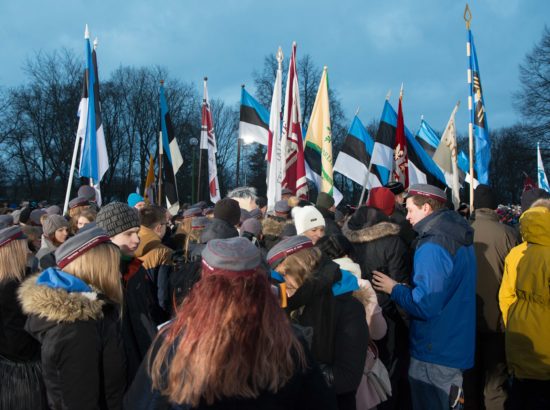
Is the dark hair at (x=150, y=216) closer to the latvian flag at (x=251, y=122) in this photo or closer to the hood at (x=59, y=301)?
the hood at (x=59, y=301)

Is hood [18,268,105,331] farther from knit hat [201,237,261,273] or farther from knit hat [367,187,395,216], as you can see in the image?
knit hat [367,187,395,216]

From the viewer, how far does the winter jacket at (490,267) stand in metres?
5.07

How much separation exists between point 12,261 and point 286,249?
6.53 feet

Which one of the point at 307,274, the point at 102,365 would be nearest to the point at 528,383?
the point at 307,274

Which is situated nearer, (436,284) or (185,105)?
(436,284)

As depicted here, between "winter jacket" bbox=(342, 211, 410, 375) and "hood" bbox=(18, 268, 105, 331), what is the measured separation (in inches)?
94.2

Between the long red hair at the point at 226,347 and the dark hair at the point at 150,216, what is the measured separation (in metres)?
3.49

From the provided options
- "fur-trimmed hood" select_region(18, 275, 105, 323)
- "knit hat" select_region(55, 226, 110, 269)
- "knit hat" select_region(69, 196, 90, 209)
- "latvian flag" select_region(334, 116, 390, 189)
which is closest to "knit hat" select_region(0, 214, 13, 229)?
"knit hat" select_region(69, 196, 90, 209)

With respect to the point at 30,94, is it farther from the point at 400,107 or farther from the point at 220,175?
the point at 400,107

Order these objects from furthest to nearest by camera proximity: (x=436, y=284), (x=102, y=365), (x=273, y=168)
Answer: (x=273, y=168), (x=436, y=284), (x=102, y=365)

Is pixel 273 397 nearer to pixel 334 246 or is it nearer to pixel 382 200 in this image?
pixel 334 246

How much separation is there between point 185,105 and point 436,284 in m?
55.9

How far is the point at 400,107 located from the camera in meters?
9.38

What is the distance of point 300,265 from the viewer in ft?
9.39
